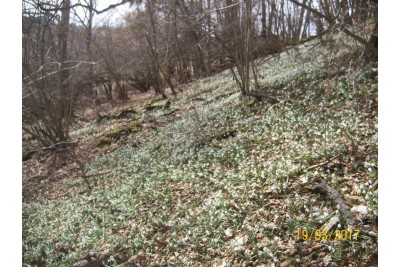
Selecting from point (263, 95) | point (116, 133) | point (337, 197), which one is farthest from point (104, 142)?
point (337, 197)

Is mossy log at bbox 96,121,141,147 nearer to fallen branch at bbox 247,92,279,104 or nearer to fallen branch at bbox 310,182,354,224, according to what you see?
fallen branch at bbox 247,92,279,104

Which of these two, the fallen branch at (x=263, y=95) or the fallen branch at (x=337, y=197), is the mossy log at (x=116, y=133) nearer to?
the fallen branch at (x=263, y=95)

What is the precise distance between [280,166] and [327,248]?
2.10m

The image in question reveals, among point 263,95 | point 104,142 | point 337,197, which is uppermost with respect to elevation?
point 263,95

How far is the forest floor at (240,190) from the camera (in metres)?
3.75

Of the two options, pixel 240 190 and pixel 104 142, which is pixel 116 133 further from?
pixel 240 190
